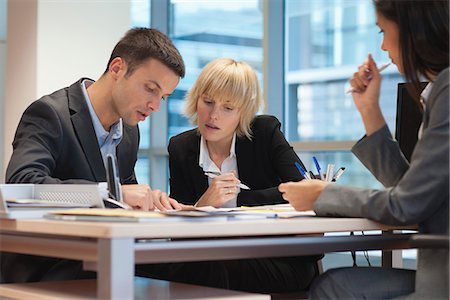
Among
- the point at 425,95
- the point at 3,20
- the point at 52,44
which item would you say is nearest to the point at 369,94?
the point at 425,95

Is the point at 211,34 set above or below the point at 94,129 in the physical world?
above

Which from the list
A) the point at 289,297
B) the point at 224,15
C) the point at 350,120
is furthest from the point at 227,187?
the point at 224,15

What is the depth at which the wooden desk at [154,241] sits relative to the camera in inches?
54.5

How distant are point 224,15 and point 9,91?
180 cm

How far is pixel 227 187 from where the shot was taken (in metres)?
2.50

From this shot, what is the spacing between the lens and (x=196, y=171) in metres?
2.93

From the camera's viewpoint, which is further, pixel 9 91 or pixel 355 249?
pixel 9 91

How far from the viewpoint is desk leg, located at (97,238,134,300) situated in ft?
4.50

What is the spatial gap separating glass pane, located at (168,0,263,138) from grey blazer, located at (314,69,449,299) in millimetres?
4039

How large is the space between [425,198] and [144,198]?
74 cm

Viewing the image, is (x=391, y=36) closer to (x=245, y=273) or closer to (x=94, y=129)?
(x=245, y=273)

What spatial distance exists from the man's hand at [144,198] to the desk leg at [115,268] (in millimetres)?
640

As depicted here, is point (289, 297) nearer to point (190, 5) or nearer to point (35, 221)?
point (35, 221)

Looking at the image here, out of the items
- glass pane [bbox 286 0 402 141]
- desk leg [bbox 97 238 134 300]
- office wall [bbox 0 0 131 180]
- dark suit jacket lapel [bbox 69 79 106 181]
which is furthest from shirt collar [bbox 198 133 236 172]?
glass pane [bbox 286 0 402 141]
